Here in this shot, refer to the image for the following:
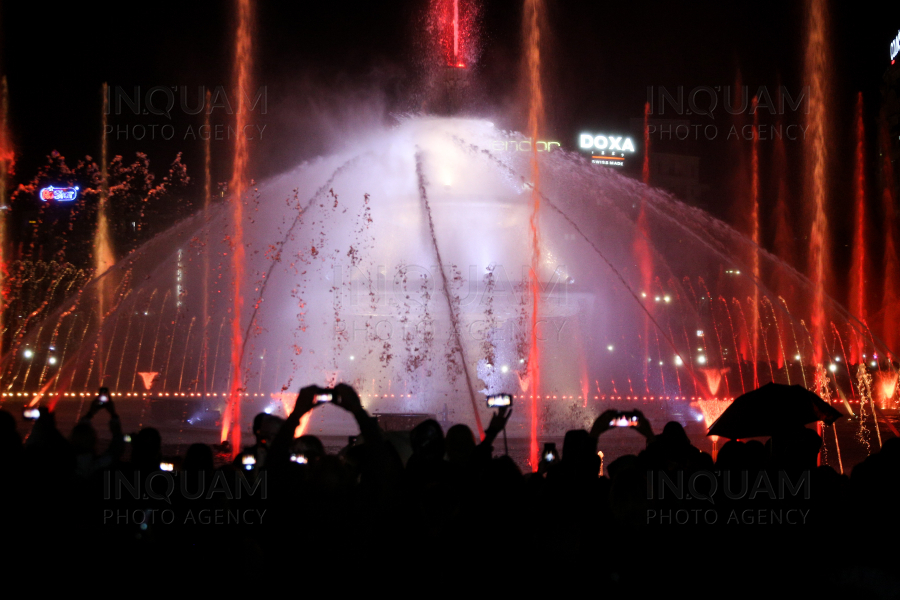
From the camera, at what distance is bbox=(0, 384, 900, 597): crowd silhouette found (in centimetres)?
349

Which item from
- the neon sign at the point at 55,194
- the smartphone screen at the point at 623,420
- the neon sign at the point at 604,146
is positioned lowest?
the smartphone screen at the point at 623,420

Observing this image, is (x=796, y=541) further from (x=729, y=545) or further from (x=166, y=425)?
(x=166, y=425)

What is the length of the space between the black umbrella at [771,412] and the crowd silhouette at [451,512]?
1.56 metres

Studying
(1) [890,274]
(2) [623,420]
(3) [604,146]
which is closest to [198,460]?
(2) [623,420]

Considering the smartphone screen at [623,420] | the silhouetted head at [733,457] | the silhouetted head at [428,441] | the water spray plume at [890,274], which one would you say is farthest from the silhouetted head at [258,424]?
the water spray plume at [890,274]

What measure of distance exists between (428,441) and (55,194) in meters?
52.7

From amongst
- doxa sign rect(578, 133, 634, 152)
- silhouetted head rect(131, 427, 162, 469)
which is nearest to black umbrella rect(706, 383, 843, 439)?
silhouetted head rect(131, 427, 162, 469)

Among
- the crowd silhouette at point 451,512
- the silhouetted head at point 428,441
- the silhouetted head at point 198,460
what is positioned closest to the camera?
the crowd silhouette at point 451,512

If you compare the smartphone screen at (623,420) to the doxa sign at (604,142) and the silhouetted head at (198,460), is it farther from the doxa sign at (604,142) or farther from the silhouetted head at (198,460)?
the doxa sign at (604,142)

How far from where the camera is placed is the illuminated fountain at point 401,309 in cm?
2458

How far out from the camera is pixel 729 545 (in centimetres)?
384

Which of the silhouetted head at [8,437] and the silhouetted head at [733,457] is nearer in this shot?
the silhouetted head at [8,437]

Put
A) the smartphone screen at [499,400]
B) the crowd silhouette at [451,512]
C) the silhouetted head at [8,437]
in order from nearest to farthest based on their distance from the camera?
1. the crowd silhouette at [451,512]
2. the silhouetted head at [8,437]
3. the smartphone screen at [499,400]

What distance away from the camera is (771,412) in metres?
6.07
